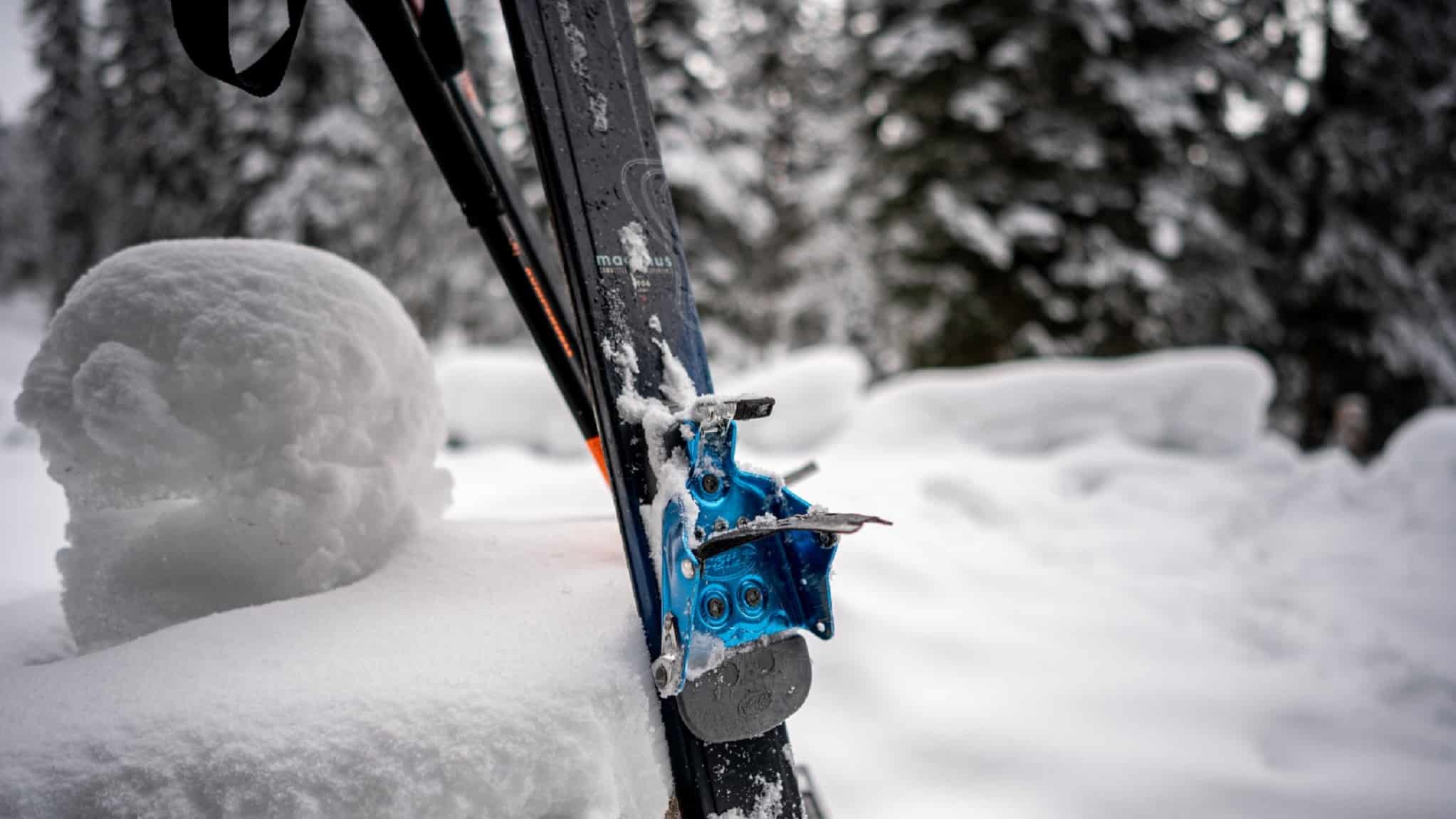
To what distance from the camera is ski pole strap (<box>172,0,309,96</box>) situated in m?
1.13

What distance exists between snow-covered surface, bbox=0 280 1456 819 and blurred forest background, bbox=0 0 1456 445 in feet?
11.9

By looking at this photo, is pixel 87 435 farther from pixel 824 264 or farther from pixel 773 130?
pixel 773 130

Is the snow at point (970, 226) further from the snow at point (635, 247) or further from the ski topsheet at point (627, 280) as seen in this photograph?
the snow at point (635, 247)

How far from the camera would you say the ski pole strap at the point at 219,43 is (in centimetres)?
113

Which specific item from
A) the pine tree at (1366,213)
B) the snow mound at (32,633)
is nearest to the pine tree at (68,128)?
the snow mound at (32,633)

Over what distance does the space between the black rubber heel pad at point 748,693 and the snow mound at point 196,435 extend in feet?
2.47

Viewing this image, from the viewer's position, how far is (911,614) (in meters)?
2.29

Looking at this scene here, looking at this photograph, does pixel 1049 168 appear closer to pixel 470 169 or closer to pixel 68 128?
pixel 470 169

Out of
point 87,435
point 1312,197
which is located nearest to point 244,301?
point 87,435

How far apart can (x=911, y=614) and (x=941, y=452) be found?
255 cm

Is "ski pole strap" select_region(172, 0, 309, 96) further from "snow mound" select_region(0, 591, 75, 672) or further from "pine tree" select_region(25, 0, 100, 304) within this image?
"pine tree" select_region(25, 0, 100, 304)

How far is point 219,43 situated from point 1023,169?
8.68m

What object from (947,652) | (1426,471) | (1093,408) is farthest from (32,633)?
(1426,471)

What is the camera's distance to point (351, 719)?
2.81 ft
